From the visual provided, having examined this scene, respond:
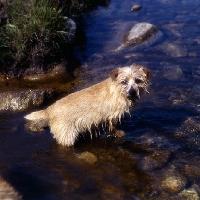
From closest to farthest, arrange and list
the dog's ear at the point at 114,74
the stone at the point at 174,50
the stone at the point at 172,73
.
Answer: the dog's ear at the point at 114,74, the stone at the point at 172,73, the stone at the point at 174,50

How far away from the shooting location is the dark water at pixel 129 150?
5.66m

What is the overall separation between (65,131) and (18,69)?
3146mm

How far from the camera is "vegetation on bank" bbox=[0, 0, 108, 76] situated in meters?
8.84

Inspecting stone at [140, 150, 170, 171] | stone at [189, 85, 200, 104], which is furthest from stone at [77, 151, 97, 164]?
stone at [189, 85, 200, 104]

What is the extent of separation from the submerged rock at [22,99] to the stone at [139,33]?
146 inches

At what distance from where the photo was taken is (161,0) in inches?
540

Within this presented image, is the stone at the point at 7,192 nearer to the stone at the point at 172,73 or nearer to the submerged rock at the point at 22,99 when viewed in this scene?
the submerged rock at the point at 22,99

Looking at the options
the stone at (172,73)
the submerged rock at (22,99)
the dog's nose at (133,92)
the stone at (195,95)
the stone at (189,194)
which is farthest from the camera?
the stone at (172,73)

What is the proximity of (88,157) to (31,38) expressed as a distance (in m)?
3.82

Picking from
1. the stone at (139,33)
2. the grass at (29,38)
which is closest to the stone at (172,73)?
the stone at (139,33)

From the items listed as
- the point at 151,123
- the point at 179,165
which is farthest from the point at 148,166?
the point at 151,123

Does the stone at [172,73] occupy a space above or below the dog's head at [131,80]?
below

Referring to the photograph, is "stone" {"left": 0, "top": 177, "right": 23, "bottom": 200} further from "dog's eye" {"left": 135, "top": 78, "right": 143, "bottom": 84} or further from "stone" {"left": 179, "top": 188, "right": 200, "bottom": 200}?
"dog's eye" {"left": 135, "top": 78, "right": 143, "bottom": 84}

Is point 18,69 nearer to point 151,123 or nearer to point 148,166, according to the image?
point 151,123
